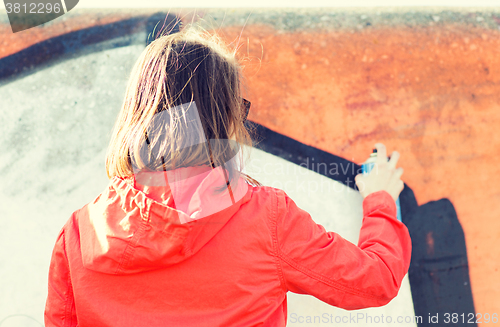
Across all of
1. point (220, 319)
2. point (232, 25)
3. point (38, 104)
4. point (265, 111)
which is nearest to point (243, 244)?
point (220, 319)

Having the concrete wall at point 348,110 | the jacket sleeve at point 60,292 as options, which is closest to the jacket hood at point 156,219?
the jacket sleeve at point 60,292

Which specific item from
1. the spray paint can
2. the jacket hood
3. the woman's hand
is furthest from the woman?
the spray paint can

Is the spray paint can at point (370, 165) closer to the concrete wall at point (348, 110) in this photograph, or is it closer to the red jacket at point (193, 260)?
the concrete wall at point (348, 110)

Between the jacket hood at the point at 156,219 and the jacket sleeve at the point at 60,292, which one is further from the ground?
the jacket hood at the point at 156,219

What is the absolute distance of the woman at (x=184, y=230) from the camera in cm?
88

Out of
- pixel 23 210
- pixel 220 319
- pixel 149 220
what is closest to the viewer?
pixel 149 220

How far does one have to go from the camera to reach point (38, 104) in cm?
162

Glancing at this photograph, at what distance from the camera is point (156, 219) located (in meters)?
0.85

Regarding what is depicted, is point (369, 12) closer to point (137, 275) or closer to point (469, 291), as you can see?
point (469, 291)

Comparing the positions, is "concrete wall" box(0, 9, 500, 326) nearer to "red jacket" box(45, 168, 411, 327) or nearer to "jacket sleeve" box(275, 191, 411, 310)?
"jacket sleeve" box(275, 191, 411, 310)

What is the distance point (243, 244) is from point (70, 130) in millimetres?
1119

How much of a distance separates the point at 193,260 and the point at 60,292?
43 centimetres

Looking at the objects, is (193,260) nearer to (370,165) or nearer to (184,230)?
(184,230)

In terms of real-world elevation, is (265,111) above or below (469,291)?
above
